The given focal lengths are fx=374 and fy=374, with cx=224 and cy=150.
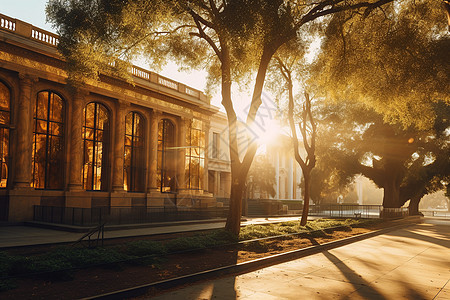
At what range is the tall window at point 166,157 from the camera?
3412cm

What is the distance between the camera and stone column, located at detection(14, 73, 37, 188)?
→ 22.0 metres

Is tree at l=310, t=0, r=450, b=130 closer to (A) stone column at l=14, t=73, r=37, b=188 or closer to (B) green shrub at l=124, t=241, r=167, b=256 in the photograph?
(B) green shrub at l=124, t=241, r=167, b=256

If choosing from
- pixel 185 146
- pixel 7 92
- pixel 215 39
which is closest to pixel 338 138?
pixel 185 146

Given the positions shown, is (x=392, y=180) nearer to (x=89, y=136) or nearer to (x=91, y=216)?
(x=89, y=136)

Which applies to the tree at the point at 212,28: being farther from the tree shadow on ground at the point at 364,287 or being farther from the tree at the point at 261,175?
the tree at the point at 261,175

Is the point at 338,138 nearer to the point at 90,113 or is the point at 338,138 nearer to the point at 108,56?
the point at 90,113

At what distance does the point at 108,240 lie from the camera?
15.0m

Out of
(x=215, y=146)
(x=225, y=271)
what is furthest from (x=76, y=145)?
(x=215, y=146)

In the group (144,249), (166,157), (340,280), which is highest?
(166,157)

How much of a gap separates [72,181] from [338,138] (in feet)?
75.4

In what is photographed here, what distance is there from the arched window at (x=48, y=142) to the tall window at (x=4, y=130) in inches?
66.6

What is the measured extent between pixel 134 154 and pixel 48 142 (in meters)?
7.95

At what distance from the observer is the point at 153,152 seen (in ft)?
106

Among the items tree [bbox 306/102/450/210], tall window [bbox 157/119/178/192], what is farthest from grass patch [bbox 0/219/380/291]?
tree [bbox 306/102/450/210]
